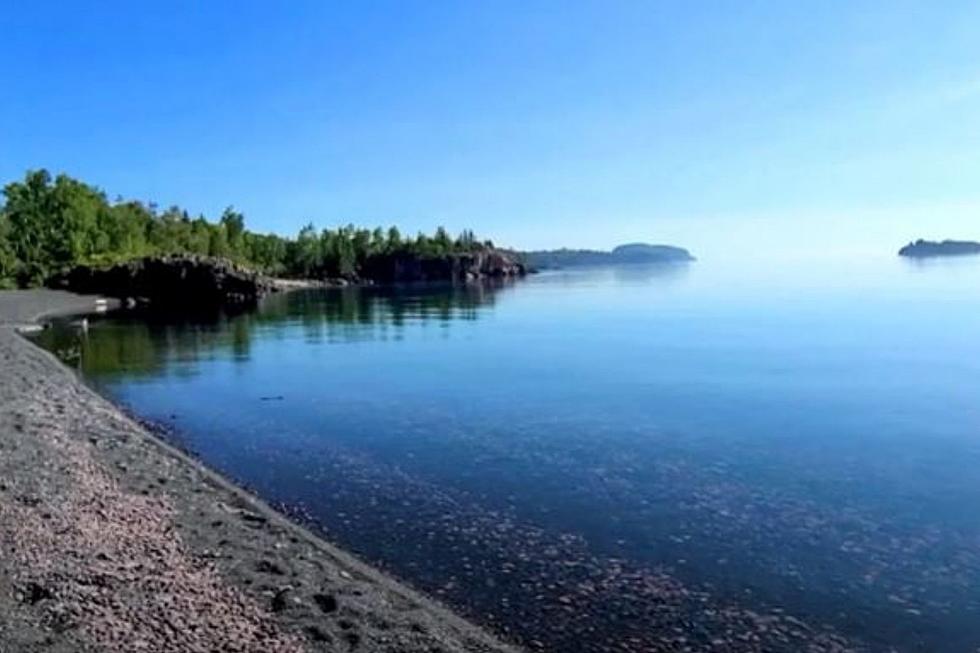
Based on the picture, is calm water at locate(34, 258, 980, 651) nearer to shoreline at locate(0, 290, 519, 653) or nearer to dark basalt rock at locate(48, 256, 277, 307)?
shoreline at locate(0, 290, 519, 653)

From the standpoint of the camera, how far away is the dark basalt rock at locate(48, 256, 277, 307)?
131 meters

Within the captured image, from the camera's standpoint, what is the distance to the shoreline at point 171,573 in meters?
10.9

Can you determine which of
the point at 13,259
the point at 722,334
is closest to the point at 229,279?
the point at 13,259

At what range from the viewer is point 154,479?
20438mm

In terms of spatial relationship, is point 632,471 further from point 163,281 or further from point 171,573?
point 163,281

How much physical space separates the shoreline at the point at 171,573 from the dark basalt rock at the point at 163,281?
114845mm

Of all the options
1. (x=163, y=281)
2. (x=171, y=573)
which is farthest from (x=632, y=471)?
(x=163, y=281)

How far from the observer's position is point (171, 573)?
13211 millimetres

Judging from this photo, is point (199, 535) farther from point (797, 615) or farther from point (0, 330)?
point (0, 330)

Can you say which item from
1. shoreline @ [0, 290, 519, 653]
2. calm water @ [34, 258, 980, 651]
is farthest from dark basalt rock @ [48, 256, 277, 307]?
shoreline @ [0, 290, 519, 653]

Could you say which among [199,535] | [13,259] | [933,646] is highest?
[13,259]

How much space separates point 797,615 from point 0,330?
60435 mm

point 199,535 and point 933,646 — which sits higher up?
point 199,535

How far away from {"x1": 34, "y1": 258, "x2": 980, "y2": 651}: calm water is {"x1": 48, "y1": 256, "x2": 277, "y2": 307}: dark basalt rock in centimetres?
7921
